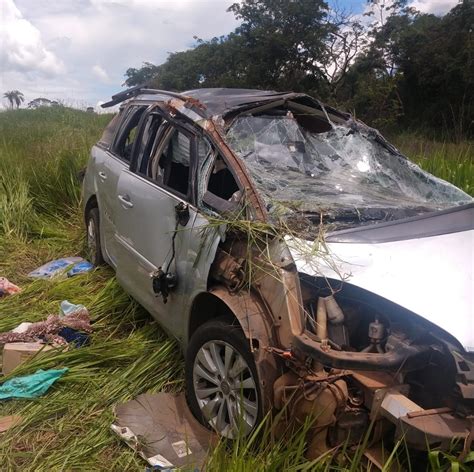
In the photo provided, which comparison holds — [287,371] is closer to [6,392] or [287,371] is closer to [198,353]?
[198,353]

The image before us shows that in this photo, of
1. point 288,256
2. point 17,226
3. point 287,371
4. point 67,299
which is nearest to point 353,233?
point 288,256

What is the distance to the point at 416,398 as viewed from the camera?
250 centimetres

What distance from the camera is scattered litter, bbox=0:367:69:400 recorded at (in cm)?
345

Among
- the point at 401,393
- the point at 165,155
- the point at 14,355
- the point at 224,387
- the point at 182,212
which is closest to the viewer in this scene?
the point at 401,393

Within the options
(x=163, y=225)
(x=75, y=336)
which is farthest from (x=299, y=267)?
(x=75, y=336)

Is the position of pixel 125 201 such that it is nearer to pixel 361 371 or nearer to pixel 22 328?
pixel 22 328

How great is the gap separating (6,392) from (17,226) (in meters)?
3.72

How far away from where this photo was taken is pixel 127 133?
4801 mm

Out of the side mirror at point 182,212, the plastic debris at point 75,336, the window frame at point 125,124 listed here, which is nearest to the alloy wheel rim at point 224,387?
the side mirror at point 182,212

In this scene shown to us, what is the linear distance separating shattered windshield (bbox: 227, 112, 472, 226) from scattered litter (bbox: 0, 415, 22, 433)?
1916 millimetres

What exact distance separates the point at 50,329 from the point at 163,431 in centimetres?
145

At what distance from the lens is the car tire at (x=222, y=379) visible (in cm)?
273

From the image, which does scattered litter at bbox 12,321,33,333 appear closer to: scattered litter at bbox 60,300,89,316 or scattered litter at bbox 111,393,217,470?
scattered litter at bbox 60,300,89,316

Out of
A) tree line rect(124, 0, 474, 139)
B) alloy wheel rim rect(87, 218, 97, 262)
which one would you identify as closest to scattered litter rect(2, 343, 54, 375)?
alloy wheel rim rect(87, 218, 97, 262)
